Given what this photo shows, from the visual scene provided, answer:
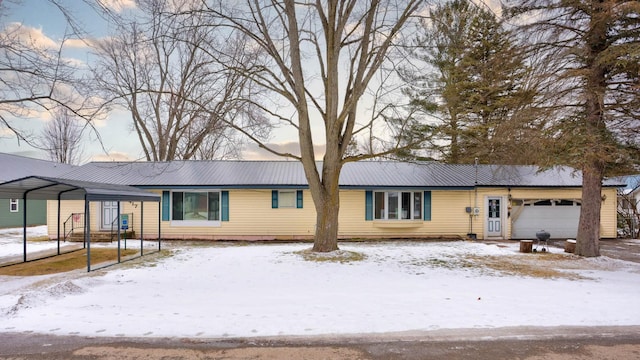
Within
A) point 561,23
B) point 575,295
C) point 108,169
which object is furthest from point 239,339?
point 108,169

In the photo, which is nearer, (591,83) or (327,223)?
(591,83)

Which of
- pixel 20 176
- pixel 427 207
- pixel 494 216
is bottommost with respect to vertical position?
pixel 494 216

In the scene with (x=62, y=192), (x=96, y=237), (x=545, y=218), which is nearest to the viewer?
(x=62, y=192)

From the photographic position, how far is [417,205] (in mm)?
17078

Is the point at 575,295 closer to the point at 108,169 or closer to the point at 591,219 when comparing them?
the point at 591,219

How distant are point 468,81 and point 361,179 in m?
10.3

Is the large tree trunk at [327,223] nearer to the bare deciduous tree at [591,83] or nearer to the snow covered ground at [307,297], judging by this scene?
the snow covered ground at [307,297]

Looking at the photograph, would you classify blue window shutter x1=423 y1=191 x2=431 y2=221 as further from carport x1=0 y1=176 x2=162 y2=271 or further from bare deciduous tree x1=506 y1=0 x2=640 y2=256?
carport x1=0 y1=176 x2=162 y2=271

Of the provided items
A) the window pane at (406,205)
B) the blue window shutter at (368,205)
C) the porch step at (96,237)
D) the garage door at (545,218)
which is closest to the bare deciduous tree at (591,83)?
the garage door at (545,218)

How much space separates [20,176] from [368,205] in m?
22.6

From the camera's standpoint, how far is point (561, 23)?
36.0ft

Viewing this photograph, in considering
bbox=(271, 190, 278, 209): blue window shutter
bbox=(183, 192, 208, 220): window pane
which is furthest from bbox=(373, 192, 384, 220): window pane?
bbox=(183, 192, 208, 220): window pane

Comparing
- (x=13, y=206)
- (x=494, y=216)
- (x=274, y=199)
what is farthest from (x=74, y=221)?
(x=494, y=216)

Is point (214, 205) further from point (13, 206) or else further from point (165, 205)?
point (13, 206)
